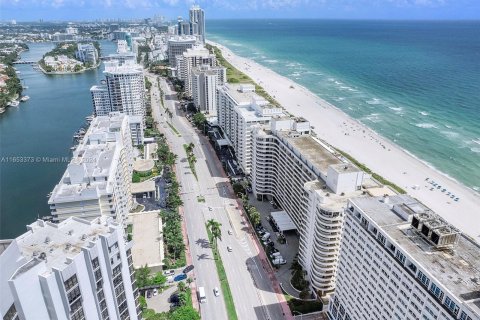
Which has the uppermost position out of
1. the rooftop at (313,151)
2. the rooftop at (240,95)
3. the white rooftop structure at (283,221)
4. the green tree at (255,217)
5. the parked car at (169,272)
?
the rooftop at (240,95)

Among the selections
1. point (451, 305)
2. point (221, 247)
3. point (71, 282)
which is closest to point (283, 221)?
point (221, 247)

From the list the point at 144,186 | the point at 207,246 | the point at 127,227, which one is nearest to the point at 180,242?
the point at 207,246

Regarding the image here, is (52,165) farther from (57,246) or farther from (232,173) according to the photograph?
(57,246)

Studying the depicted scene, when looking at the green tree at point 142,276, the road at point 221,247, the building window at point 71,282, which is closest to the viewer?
the building window at point 71,282

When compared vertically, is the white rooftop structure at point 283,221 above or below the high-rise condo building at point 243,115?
below

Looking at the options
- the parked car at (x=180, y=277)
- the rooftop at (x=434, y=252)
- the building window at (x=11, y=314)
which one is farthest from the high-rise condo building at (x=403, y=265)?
the building window at (x=11, y=314)

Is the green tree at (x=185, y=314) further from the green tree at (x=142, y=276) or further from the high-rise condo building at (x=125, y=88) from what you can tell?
the high-rise condo building at (x=125, y=88)
